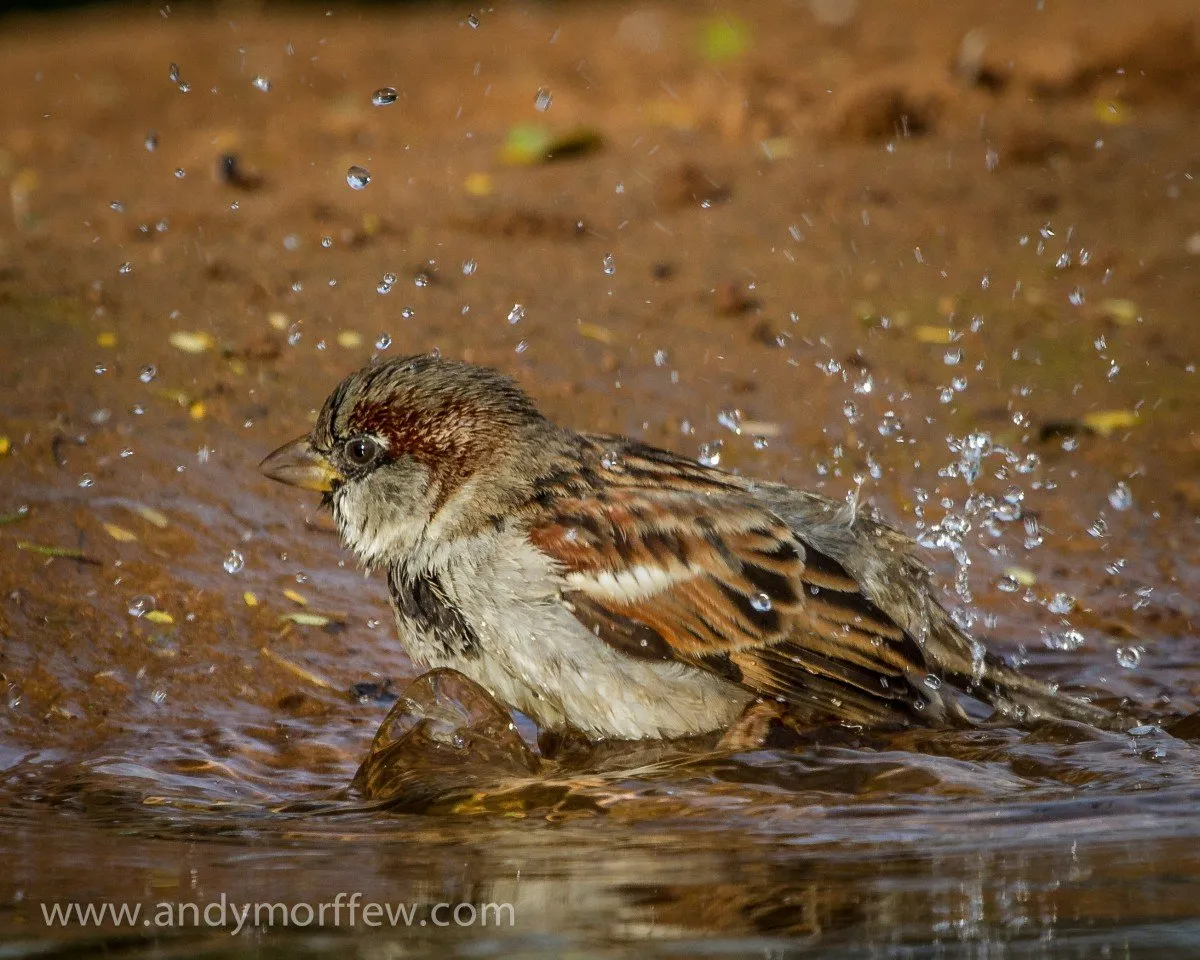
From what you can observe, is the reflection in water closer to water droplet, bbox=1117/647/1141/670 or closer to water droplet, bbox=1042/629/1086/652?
water droplet, bbox=1117/647/1141/670

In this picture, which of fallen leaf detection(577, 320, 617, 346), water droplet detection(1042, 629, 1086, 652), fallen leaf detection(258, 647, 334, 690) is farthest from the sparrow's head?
fallen leaf detection(577, 320, 617, 346)

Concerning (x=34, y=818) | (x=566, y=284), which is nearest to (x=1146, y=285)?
(x=566, y=284)

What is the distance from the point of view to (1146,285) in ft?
28.9

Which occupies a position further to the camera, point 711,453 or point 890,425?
point 890,425

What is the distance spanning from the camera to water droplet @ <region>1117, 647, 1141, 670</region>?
5891mm

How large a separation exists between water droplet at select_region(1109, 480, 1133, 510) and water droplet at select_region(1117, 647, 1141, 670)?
43.2 inches

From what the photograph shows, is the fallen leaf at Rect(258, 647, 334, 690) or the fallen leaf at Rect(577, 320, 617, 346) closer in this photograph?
the fallen leaf at Rect(258, 647, 334, 690)

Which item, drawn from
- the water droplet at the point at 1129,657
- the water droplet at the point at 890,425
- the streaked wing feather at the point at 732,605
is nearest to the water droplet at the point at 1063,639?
the water droplet at the point at 1129,657

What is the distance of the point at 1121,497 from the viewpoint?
7.04m

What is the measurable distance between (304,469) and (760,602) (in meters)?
1.52

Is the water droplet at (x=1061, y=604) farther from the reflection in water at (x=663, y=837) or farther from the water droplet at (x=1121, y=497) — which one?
the reflection in water at (x=663, y=837)

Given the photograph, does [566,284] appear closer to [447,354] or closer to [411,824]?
[447,354]

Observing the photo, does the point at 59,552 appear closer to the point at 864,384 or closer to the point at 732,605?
the point at 732,605

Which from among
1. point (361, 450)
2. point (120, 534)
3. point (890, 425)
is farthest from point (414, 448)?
point (890, 425)
